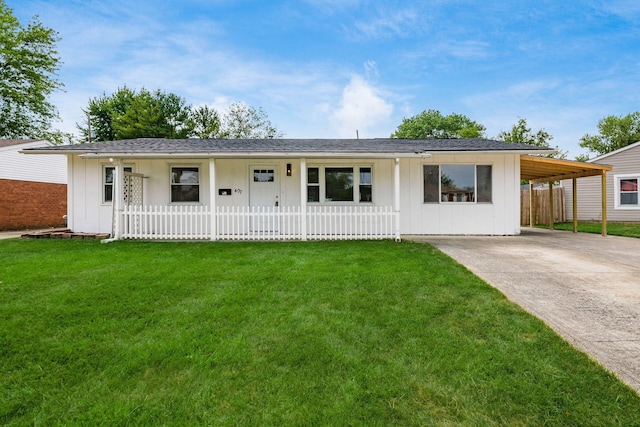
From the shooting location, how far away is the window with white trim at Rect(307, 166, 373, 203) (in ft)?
32.3

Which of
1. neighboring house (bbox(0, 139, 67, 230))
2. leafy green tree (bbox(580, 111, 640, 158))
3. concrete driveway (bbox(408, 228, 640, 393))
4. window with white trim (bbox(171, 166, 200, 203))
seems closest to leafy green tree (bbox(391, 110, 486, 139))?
leafy green tree (bbox(580, 111, 640, 158))

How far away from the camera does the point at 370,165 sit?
9.80 metres

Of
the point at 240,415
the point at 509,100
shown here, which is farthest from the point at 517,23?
the point at 240,415

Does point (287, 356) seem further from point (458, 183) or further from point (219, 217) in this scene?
point (458, 183)

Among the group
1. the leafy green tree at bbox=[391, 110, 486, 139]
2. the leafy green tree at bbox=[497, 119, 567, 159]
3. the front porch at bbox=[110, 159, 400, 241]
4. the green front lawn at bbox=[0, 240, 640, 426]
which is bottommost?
the green front lawn at bbox=[0, 240, 640, 426]

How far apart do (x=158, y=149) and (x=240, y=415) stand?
338 inches

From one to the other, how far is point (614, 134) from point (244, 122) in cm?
4071

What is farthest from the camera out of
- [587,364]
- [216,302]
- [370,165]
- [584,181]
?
[584,181]

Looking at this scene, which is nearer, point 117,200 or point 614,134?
point 117,200

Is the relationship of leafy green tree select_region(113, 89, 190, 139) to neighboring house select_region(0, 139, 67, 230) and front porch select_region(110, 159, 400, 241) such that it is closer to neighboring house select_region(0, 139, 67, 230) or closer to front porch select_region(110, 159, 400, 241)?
neighboring house select_region(0, 139, 67, 230)

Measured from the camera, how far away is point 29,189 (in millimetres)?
13484

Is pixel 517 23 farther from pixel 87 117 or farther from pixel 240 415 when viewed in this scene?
pixel 87 117

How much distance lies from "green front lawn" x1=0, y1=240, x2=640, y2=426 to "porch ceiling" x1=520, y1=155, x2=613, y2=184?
7.56m

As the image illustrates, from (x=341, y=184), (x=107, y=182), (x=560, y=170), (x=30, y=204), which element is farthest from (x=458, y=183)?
(x=30, y=204)
